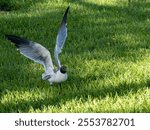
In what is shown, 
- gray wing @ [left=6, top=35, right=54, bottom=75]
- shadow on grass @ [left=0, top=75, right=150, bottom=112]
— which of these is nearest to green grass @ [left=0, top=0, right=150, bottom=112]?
shadow on grass @ [left=0, top=75, right=150, bottom=112]

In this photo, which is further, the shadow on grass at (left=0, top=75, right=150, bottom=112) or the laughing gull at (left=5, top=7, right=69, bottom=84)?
the shadow on grass at (left=0, top=75, right=150, bottom=112)

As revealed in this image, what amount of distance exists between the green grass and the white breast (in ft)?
0.58

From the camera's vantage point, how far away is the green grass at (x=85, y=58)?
5344 millimetres

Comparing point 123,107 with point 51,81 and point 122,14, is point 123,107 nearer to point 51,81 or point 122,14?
point 51,81

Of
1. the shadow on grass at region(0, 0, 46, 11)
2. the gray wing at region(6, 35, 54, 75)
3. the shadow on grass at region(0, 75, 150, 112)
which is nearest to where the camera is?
the gray wing at region(6, 35, 54, 75)

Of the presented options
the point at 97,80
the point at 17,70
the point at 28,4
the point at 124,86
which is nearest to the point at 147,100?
the point at 124,86

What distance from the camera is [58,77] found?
214 inches

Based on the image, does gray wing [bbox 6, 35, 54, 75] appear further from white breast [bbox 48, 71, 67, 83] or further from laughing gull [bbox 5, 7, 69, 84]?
white breast [bbox 48, 71, 67, 83]

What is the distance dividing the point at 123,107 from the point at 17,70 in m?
2.13

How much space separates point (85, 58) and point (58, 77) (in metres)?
1.74

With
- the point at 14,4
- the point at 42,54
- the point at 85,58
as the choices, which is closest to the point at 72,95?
the point at 42,54

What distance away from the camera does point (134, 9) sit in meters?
10.5

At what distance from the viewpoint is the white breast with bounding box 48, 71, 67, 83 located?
5.39 m

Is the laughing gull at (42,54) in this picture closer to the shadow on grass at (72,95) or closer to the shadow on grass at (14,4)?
the shadow on grass at (72,95)
